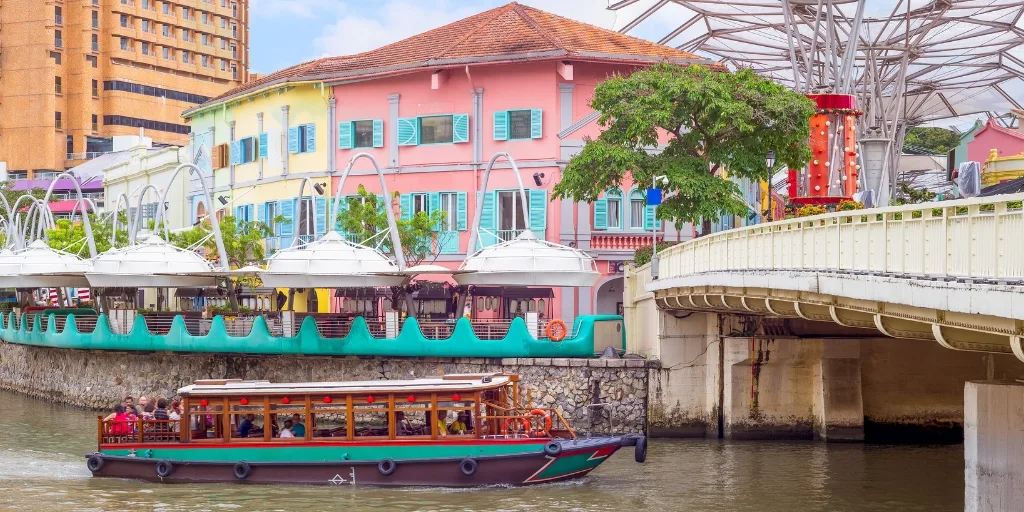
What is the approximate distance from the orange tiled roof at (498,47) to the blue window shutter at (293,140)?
188 centimetres

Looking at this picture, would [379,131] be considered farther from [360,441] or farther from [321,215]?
[360,441]

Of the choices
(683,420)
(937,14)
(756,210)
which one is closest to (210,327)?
(683,420)

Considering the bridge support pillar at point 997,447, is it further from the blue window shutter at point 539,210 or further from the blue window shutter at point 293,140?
the blue window shutter at point 293,140

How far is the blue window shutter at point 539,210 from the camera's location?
48.9 meters

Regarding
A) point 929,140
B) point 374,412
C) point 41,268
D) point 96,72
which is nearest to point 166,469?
point 374,412

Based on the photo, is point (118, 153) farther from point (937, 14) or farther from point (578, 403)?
point (578, 403)

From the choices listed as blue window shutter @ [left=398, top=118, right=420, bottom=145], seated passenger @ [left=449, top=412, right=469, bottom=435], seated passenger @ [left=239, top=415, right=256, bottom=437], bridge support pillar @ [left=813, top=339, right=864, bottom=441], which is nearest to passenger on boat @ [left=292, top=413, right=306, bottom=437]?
seated passenger @ [left=239, top=415, right=256, bottom=437]

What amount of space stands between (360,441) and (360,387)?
1.14 meters

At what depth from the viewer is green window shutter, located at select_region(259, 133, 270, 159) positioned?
5762 centimetres

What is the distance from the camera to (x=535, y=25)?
2021 inches

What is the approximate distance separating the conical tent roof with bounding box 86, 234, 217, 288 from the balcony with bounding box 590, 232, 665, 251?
1281cm

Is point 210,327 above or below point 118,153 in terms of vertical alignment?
below

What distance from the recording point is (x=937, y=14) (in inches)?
2361

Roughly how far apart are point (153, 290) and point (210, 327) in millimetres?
27920
